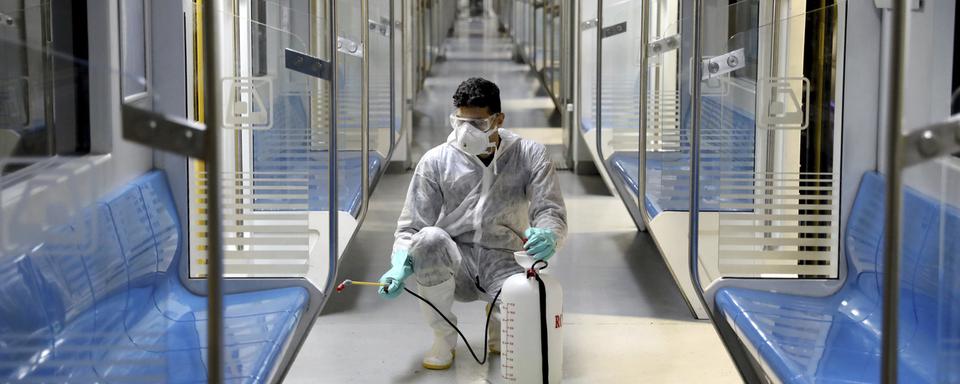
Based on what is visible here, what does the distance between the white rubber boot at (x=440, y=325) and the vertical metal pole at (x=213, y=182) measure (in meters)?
2.07

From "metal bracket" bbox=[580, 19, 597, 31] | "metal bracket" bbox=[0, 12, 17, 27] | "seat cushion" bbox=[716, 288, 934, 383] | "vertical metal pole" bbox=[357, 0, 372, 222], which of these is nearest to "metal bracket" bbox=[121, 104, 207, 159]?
"metal bracket" bbox=[0, 12, 17, 27]

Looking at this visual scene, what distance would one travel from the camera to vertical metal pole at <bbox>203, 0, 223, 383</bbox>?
195 cm

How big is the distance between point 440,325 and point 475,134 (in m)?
0.65

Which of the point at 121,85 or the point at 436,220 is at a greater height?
the point at 121,85

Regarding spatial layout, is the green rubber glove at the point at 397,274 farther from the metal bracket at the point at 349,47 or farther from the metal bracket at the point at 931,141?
the metal bracket at the point at 931,141

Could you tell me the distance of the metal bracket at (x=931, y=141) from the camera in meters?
1.91

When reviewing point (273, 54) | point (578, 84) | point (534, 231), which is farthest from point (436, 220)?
point (578, 84)

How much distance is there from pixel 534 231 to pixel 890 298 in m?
1.94

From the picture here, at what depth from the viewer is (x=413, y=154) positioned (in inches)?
378

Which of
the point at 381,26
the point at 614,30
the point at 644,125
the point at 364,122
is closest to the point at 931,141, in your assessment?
the point at 644,125

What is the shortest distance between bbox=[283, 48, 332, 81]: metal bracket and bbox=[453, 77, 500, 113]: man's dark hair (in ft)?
1.50

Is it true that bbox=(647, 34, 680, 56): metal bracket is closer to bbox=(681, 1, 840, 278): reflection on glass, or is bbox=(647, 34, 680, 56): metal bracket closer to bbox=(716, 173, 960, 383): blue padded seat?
bbox=(681, 1, 840, 278): reflection on glass

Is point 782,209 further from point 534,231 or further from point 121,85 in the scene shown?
point 121,85

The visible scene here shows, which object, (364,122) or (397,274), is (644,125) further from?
(397,274)
